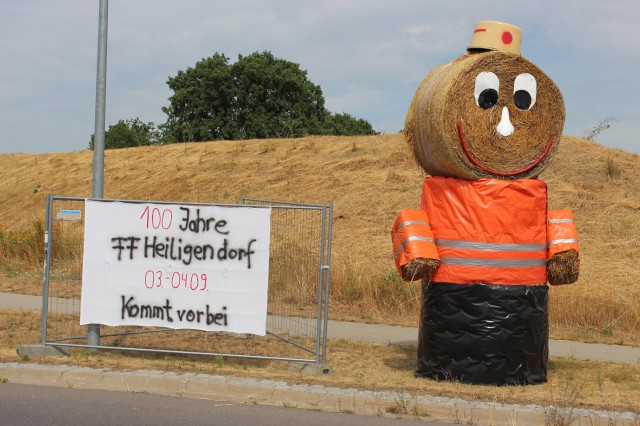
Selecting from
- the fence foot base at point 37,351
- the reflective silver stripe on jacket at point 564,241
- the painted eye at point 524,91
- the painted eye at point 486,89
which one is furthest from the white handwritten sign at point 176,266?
the reflective silver stripe on jacket at point 564,241

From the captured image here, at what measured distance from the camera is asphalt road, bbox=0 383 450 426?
630 cm

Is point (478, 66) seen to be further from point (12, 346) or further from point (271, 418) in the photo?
point (12, 346)

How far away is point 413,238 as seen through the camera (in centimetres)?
771

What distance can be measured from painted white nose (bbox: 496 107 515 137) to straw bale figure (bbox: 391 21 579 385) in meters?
0.01

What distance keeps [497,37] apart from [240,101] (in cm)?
4260

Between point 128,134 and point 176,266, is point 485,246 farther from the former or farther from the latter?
point 128,134

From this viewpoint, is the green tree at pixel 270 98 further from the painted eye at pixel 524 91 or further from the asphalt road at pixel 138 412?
the asphalt road at pixel 138 412

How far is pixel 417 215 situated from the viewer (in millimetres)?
7895

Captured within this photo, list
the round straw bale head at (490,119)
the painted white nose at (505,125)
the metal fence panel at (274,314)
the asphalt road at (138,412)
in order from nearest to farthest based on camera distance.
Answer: the asphalt road at (138,412) → the round straw bale head at (490,119) → the painted white nose at (505,125) → the metal fence panel at (274,314)

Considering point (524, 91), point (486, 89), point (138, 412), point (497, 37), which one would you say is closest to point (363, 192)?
point (497, 37)

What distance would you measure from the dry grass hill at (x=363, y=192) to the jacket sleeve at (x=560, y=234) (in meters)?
3.79

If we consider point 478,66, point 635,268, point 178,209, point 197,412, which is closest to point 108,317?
point 178,209

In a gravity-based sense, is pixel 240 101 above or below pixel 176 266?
above

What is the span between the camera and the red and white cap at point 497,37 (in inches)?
316
